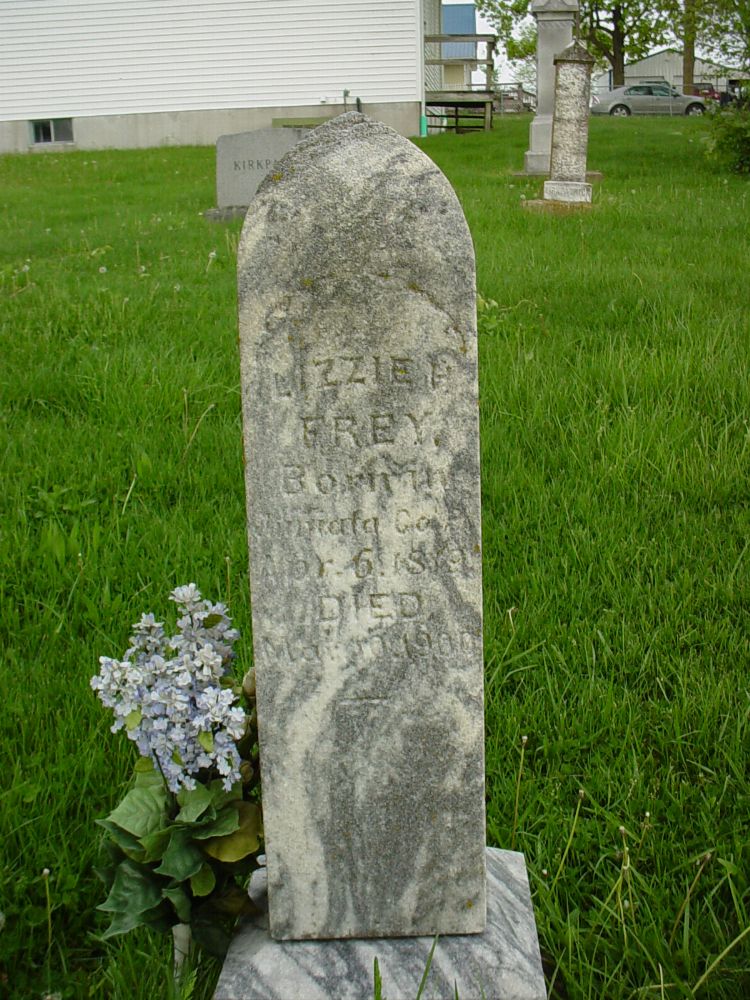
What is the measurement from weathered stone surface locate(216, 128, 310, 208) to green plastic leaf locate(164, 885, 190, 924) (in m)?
10.1

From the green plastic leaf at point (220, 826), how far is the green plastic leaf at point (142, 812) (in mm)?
76

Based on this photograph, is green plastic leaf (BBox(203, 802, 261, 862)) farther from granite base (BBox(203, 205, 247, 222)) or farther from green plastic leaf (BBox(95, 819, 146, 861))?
granite base (BBox(203, 205, 247, 222))

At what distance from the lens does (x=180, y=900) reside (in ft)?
6.46

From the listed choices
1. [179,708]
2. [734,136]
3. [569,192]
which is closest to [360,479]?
[179,708]

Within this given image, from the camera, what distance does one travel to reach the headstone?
35.9ft

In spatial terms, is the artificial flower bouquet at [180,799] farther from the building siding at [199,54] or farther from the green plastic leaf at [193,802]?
the building siding at [199,54]

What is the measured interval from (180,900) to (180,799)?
0.18 m

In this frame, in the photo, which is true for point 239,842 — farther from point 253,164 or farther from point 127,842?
point 253,164

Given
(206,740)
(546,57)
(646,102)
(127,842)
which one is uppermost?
(646,102)

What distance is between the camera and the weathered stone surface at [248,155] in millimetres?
11273

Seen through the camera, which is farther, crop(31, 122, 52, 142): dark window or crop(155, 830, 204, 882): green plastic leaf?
crop(31, 122, 52, 142): dark window

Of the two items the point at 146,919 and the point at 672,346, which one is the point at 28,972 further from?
the point at 672,346

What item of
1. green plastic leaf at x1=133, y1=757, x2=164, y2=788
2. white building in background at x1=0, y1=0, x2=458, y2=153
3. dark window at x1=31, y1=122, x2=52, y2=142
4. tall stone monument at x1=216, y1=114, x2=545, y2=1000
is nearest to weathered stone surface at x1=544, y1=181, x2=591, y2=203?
tall stone monument at x1=216, y1=114, x2=545, y2=1000

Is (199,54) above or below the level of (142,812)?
above
